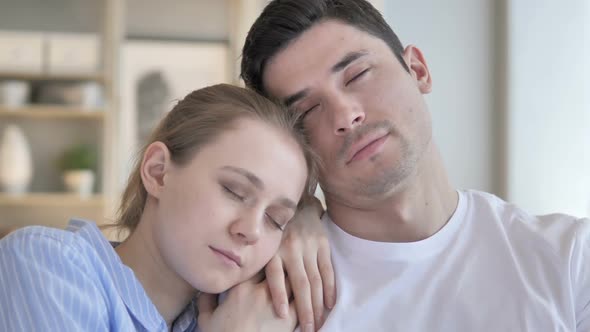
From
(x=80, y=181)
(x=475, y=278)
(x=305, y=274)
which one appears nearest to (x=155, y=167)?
(x=305, y=274)

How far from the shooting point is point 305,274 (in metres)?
1.30

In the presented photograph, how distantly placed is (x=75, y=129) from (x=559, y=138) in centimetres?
294

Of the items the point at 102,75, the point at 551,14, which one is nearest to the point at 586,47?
the point at 551,14

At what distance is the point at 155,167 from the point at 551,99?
241 cm

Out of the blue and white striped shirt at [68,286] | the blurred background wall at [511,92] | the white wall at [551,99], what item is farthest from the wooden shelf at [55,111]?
the blue and white striped shirt at [68,286]

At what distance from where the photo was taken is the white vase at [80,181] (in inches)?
164

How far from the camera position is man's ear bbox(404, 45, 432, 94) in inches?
61.7

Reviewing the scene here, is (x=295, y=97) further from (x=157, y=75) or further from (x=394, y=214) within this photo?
(x=157, y=75)

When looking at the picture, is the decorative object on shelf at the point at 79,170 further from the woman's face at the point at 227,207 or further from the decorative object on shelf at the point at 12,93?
the woman's face at the point at 227,207

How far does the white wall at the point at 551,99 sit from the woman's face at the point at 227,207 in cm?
221

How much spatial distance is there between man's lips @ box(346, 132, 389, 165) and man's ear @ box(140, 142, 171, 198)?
14.2 inches

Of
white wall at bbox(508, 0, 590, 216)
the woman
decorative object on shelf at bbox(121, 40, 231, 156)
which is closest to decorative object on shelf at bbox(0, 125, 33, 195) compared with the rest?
decorative object on shelf at bbox(121, 40, 231, 156)

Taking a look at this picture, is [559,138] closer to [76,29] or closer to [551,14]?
[551,14]

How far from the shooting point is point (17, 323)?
101 cm
